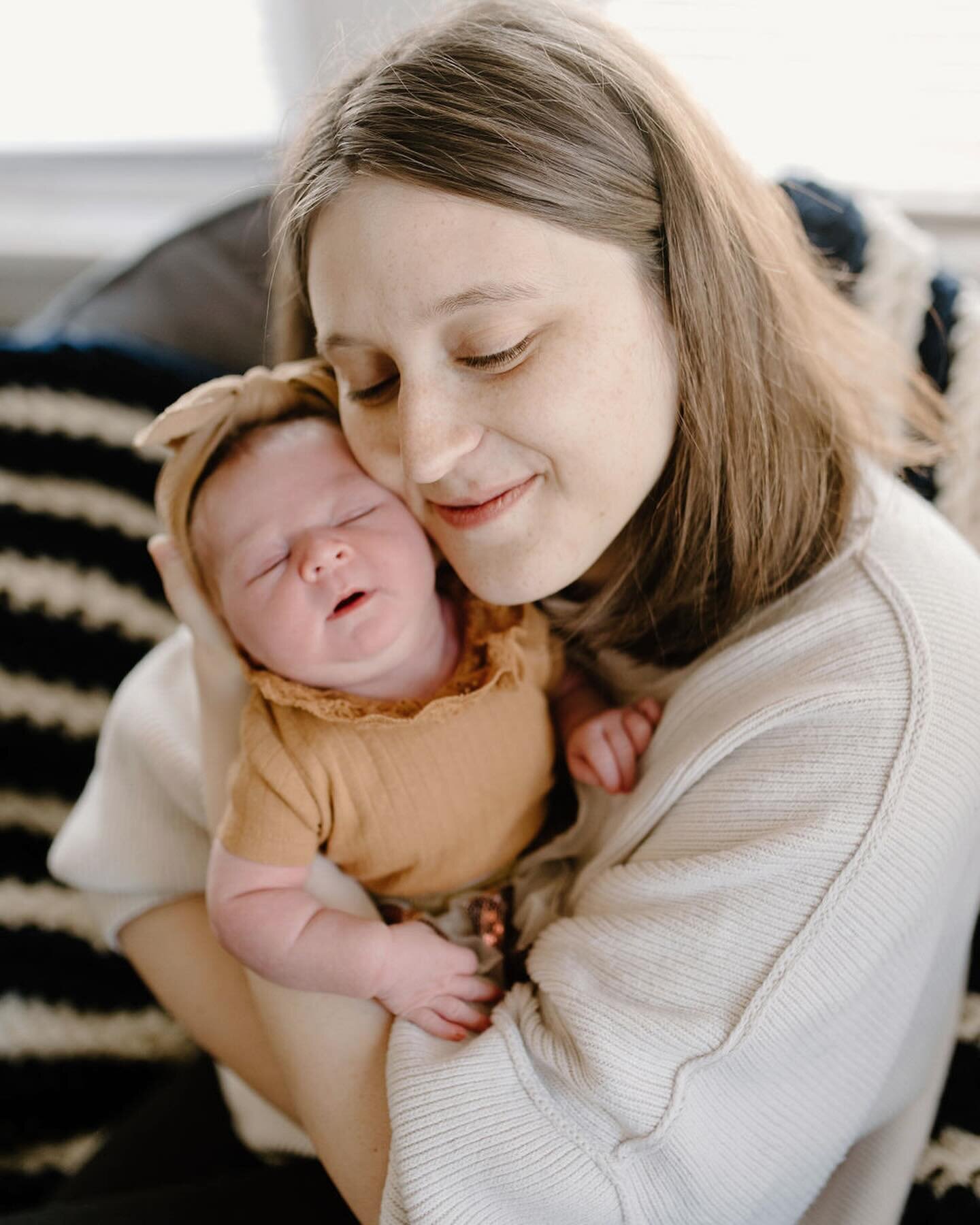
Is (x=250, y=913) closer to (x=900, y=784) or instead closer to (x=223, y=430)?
(x=223, y=430)

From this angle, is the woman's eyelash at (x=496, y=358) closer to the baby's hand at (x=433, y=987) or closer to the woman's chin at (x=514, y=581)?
the woman's chin at (x=514, y=581)

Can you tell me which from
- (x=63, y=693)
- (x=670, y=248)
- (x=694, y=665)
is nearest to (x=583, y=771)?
(x=694, y=665)

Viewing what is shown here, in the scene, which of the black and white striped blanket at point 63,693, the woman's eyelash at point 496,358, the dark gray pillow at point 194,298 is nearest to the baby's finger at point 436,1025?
the woman's eyelash at point 496,358

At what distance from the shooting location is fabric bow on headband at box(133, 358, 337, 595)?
96cm

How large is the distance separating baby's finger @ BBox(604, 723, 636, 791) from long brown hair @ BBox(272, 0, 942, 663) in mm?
118

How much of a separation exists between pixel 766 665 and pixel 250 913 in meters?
0.51

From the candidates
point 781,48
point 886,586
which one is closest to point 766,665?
point 886,586

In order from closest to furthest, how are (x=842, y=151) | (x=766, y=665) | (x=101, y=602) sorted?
(x=766, y=665)
(x=101, y=602)
(x=842, y=151)

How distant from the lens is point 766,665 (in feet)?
2.95

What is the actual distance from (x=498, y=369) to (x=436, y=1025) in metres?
0.57

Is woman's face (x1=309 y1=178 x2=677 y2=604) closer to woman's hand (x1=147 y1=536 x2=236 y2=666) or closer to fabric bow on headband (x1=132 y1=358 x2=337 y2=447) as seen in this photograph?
fabric bow on headband (x1=132 y1=358 x2=337 y2=447)

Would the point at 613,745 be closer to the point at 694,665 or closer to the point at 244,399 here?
the point at 694,665

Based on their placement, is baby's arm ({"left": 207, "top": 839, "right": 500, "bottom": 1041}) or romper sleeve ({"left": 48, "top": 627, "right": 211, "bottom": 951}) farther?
romper sleeve ({"left": 48, "top": 627, "right": 211, "bottom": 951})

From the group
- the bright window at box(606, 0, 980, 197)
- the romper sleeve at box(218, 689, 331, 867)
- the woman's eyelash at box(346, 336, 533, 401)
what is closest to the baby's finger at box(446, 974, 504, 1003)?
the romper sleeve at box(218, 689, 331, 867)
